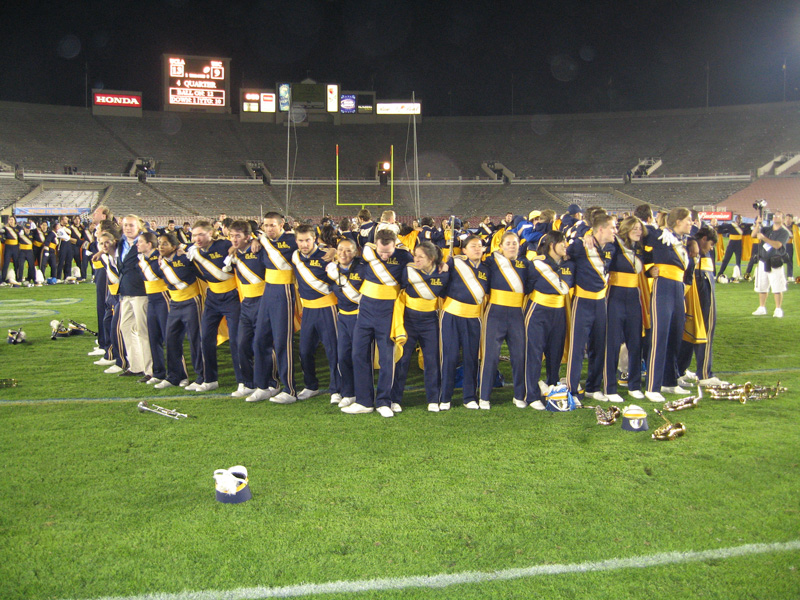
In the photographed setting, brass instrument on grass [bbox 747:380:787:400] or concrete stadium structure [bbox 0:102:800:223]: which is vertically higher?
concrete stadium structure [bbox 0:102:800:223]

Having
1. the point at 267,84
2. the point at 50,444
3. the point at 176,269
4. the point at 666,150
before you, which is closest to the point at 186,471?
the point at 50,444

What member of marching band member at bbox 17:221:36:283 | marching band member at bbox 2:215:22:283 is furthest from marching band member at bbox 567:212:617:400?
marching band member at bbox 17:221:36:283

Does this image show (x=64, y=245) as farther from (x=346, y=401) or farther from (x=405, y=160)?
(x=405, y=160)

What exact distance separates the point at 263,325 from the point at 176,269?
1171 millimetres

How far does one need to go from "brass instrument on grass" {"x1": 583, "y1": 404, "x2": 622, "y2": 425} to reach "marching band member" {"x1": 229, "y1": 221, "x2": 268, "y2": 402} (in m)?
3.10

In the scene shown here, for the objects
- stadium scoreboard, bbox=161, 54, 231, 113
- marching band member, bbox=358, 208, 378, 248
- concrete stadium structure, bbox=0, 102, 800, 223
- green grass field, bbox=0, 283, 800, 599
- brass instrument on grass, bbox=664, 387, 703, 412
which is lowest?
green grass field, bbox=0, 283, 800, 599

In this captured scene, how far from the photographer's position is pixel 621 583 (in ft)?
9.80

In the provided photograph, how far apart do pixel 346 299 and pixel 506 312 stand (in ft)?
4.82

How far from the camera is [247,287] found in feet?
20.9

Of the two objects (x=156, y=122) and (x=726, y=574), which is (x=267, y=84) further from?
(x=726, y=574)

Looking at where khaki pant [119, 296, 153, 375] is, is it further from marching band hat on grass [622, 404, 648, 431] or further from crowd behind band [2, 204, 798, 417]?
marching band hat on grass [622, 404, 648, 431]

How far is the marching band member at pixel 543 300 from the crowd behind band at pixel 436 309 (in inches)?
0.5

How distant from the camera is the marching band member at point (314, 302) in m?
6.02

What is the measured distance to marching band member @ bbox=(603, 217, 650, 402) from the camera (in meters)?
5.98
